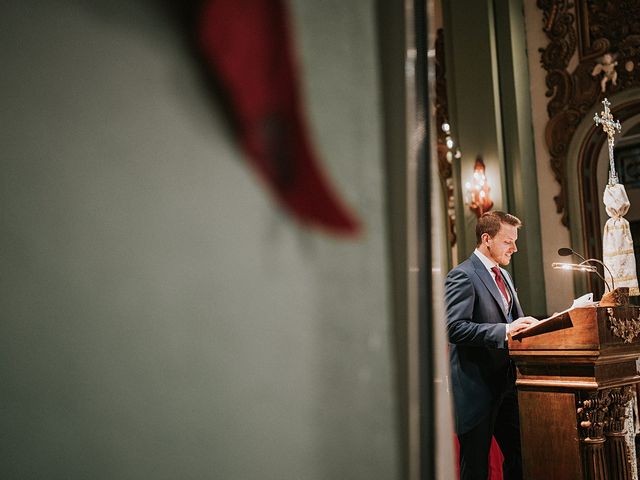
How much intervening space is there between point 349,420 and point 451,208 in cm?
500

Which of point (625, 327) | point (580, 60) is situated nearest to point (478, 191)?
point (580, 60)

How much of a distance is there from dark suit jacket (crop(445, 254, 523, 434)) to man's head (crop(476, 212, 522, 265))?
4.0 inches

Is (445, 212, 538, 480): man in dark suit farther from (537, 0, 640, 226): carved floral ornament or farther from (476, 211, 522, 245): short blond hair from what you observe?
(537, 0, 640, 226): carved floral ornament

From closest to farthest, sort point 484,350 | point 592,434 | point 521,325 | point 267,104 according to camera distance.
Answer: point 267,104 → point 592,434 → point 521,325 → point 484,350

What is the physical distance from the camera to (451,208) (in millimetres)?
5867

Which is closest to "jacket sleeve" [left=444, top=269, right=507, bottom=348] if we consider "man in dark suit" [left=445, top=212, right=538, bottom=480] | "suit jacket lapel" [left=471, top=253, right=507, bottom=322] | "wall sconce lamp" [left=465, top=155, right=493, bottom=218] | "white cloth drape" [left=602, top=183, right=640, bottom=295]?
"man in dark suit" [left=445, top=212, right=538, bottom=480]

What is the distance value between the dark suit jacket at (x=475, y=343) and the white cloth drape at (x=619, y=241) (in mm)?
851

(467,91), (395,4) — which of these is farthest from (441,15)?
(395,4)

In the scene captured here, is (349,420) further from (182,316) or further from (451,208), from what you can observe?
(451,208)

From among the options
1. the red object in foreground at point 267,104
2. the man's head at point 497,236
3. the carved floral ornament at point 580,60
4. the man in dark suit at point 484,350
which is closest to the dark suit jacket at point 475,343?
the man in dark suit at point 484,350

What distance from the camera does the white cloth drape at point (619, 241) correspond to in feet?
11.0

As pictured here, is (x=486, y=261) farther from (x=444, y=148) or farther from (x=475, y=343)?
(x=444, y=148)

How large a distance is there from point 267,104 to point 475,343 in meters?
1.95

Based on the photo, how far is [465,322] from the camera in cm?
278
